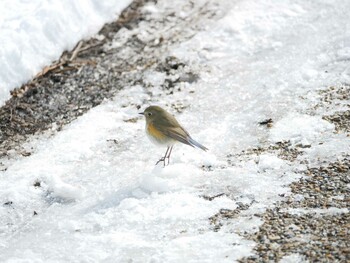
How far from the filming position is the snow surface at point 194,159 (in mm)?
5293

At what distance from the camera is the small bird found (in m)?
6.15

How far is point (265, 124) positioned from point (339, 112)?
2.47 feet

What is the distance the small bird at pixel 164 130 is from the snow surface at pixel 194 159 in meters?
0.27

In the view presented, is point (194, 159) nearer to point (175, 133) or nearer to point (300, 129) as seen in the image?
point (175, 133)

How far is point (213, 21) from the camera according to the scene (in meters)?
8.98

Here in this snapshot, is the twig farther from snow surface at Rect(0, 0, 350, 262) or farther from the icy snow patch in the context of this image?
the icy snow patch

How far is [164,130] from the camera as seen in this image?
243 inches

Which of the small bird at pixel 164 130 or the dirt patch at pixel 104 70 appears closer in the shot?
the small bird at pixel 164 130

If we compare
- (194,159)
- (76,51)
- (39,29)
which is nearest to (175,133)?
(194,159)

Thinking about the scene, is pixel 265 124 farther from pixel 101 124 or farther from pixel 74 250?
pixel 74 250

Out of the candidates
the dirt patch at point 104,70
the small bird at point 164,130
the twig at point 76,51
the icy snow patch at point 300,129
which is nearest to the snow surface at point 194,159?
the icy snow patch at point 300,129

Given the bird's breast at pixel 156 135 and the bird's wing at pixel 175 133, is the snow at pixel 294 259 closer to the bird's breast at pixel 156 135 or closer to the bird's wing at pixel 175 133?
the bird's wing at pixel 175 133

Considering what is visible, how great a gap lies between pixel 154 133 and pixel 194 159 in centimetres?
48

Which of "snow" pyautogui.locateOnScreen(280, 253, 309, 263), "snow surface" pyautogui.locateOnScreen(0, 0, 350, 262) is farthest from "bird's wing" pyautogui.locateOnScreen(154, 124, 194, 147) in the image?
"snow" pyautogui.locateOnScreen(280, 253, 309, 263)
